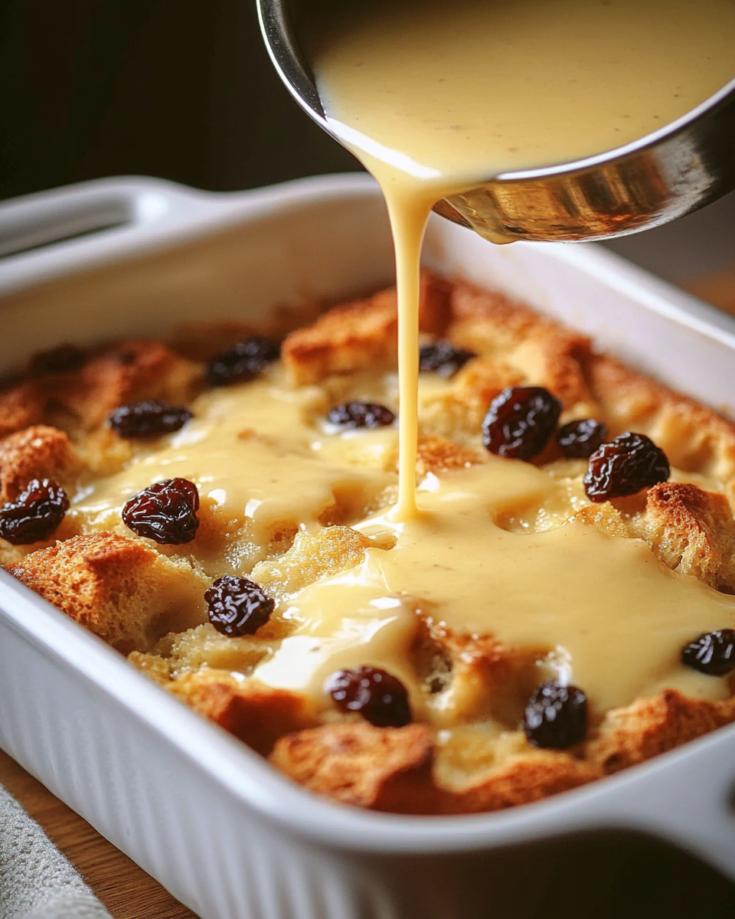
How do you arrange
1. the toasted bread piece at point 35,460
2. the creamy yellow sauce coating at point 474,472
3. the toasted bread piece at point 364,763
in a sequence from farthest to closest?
the toasted bread piece at point 35,460, the creamy yellow sauce coating at point 474,472, the toasted bread piece at point 364,763

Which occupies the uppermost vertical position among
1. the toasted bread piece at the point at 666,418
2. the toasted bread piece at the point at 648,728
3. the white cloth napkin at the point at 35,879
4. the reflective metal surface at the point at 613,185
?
the reflective metal surface at the point at 613,185

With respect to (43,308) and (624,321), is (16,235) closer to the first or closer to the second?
(43,308)

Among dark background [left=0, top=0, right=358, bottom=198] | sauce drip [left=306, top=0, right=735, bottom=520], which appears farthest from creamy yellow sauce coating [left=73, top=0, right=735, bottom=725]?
dark background [left=0, top=0, right=358, bottom=198]

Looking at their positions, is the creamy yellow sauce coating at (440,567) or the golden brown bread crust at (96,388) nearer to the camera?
the creamy yellow sauce coating at (440,567)

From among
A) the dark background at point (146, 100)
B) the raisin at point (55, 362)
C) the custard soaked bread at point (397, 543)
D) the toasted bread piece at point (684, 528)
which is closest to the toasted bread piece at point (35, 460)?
the custard soaked bread at point (397, 543)

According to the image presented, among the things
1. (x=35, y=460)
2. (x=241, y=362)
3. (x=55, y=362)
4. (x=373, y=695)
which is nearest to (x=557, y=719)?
(x=373, y=695)

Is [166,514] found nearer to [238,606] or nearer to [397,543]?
[238,606]

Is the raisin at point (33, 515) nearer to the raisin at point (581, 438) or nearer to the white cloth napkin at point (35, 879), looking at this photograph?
the white cloth napkin at point (35, 879)
